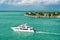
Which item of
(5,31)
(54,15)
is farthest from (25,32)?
(54,15)

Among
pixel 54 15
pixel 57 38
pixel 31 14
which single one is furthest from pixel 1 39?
pixel 54 15

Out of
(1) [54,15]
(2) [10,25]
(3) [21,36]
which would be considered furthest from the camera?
(1) [54,15]

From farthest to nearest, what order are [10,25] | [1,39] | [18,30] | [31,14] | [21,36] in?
[31,14]
[10,25]
[18,30]
[21,36]
[1,39]

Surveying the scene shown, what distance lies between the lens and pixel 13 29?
5887 millimetres

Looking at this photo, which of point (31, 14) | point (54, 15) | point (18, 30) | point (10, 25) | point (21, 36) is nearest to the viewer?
point (21, 36)

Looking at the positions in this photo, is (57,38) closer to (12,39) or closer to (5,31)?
(12,39)

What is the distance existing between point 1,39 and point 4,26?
1.33 meters

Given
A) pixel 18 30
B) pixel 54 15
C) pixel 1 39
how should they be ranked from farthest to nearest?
pixel 54 15 → pixel 18 30 → pixel 1 39

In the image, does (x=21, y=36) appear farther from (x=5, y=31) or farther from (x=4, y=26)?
(x=4, y=26)

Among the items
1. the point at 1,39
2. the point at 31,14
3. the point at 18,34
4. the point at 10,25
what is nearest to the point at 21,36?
the point at 18,34

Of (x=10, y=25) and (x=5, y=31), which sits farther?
(x=10, y=25)

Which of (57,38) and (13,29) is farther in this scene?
(13,29)

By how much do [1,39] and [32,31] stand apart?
1.00 meters

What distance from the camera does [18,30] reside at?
19.2 ft
